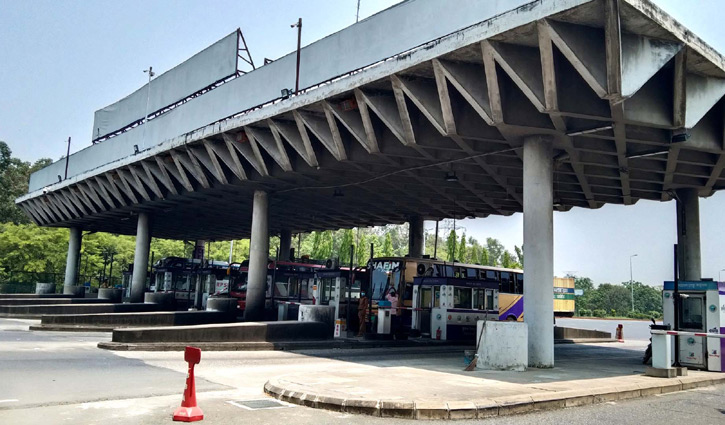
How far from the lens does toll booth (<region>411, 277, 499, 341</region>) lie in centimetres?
2448

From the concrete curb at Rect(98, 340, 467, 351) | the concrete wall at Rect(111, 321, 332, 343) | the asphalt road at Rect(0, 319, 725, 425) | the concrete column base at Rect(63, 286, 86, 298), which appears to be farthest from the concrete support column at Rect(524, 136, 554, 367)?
the concrete column base at Rect(63, 286, 86, 298)

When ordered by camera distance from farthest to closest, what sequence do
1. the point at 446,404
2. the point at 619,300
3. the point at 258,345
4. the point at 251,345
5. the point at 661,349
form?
1. the point at 619,300
2. the point at 258,345
3. the point at 251,345
4. the point at 661,349
5. the point at 446,404

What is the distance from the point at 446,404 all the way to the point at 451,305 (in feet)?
51.3

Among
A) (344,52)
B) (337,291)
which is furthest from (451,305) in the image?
(344,52)

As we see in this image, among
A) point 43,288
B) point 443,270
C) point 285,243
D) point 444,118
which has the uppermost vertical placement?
point 444,118

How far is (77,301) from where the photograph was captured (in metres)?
37.6

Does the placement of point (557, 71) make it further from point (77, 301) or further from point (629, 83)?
point (77, 301)

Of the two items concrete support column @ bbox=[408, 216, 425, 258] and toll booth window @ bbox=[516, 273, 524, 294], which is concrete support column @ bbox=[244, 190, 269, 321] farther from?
toll booth window @ bbox=[516, 273, 524, 294]

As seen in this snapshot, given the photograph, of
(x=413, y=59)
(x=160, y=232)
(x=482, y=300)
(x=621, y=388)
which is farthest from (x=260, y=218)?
(x=160, y=232)

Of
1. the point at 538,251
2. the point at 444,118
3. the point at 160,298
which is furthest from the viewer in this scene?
the point at 160,298

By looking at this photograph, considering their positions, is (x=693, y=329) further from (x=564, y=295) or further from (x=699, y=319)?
(x=564, y=295)

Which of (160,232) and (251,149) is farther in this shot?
(160,232)

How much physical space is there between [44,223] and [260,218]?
27.7 metres

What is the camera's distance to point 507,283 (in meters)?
31.3
